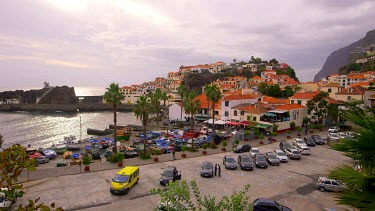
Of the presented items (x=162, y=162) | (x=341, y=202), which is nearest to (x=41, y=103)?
(x=162, y=162)

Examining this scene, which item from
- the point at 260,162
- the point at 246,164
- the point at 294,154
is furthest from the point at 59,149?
the point at 294,154

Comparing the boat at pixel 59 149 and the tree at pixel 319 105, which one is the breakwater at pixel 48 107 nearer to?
the boat at pixel 59 149

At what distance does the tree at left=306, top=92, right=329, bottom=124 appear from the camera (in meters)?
50.2

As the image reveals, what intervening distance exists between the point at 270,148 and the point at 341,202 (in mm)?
34752

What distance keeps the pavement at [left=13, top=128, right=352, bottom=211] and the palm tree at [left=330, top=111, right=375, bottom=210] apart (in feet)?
44.7

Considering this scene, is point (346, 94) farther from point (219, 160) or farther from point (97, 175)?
point (97, 175)

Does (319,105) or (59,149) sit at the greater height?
(319,105)

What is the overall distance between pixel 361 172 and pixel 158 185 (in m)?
19.7

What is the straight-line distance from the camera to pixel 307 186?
22.0m

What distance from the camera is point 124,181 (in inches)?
786

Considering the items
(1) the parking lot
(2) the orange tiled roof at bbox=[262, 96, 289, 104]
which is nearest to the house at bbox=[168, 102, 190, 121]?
(2) the orange tiled roof at bbox=[262, 96, 289, 104]

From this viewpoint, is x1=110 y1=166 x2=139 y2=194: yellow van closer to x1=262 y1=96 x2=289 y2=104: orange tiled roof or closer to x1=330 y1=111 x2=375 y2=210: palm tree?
x1=330 y1=111 x2=375 y2=210: palm tree

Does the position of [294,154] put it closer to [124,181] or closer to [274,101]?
[124,181]

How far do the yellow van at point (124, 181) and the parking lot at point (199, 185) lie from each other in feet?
1.48
